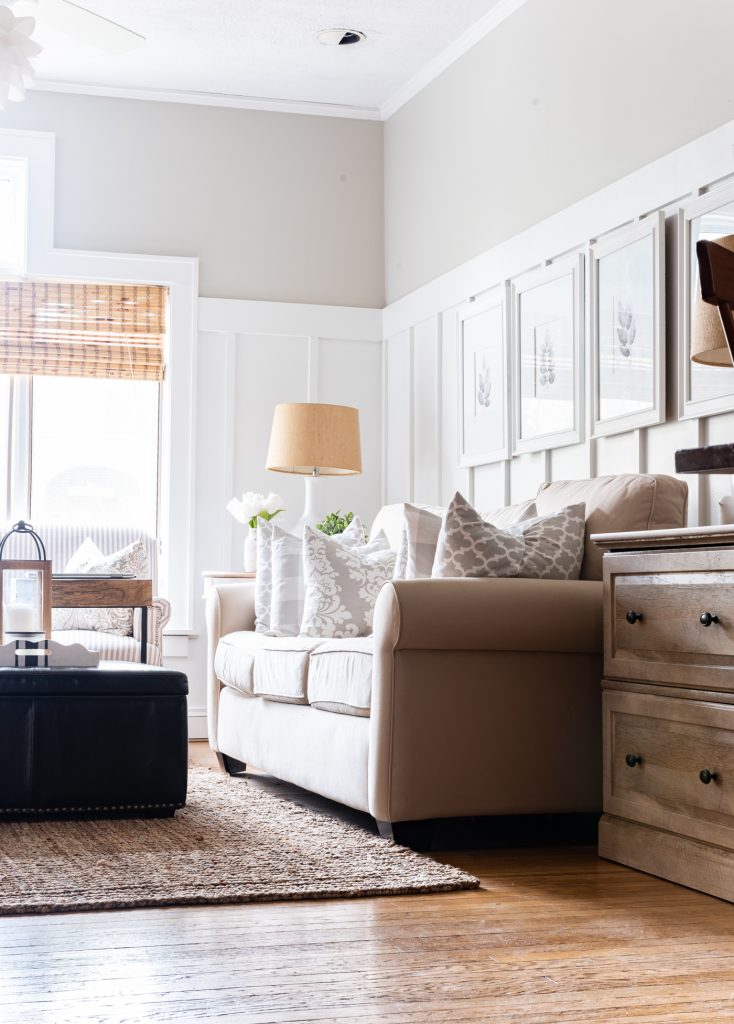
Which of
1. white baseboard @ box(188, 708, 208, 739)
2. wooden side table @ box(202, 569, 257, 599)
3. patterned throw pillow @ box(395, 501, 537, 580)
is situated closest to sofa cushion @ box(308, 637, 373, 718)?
patterned throw pillow @ box(395, 501, 537, 580)

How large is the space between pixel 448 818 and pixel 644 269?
184 centimetres

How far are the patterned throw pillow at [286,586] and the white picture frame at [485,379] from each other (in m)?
1.08

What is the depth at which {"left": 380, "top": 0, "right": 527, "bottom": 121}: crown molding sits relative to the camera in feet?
16.5

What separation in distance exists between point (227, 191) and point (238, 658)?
2988 mm

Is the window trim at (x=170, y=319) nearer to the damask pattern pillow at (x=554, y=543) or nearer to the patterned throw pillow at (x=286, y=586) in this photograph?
the patterned throw pillow at (x=286, y=586)

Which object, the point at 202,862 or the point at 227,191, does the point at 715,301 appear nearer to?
the point at 202,862

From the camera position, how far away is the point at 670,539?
271 centimetres

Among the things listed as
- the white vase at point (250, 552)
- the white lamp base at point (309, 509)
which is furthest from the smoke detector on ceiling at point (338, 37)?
the white vase at point (250, 552)

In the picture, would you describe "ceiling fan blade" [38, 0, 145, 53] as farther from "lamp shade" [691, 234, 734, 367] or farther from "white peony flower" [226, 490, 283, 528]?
"lamp shade" [691, 234, 734, 367]

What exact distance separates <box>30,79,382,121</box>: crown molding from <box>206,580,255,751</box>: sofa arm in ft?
9.33

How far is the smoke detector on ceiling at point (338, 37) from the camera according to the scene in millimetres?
5426

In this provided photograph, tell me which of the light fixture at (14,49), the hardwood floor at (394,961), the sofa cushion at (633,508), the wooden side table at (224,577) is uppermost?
the light fixture at (14,49)

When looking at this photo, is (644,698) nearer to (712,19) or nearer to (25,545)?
(712,19)

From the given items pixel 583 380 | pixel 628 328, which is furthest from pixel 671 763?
pixel 583 380
